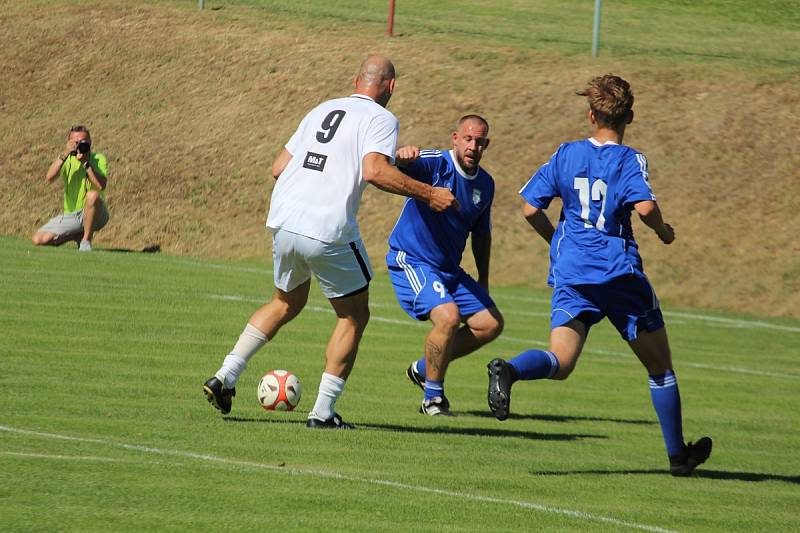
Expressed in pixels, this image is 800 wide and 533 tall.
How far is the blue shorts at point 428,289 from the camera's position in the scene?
1095 cm

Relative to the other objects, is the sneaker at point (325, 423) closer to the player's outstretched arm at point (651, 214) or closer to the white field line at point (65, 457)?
the white field line at point (65, 457)

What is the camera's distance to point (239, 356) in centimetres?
939

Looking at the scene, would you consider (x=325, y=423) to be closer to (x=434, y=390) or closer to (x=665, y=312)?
(x=434, y=390)

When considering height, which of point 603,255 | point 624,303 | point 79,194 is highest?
point 79,194

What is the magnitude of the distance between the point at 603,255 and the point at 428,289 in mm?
2659

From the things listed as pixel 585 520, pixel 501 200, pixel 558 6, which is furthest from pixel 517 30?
pixel 585 520

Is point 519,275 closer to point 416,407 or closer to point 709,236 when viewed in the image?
point 709,236

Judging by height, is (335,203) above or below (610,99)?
below

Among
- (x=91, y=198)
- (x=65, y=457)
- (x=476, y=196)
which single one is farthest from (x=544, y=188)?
(x=91, y=198)

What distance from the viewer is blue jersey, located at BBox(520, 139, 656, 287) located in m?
8.37

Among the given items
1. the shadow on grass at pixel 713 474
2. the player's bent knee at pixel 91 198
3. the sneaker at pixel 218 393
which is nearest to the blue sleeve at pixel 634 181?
the shadow on grass at pixel 713 474

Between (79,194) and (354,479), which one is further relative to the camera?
(79,194)

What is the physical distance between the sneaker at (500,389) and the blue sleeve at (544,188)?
101cm

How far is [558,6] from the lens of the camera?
39.2 m
